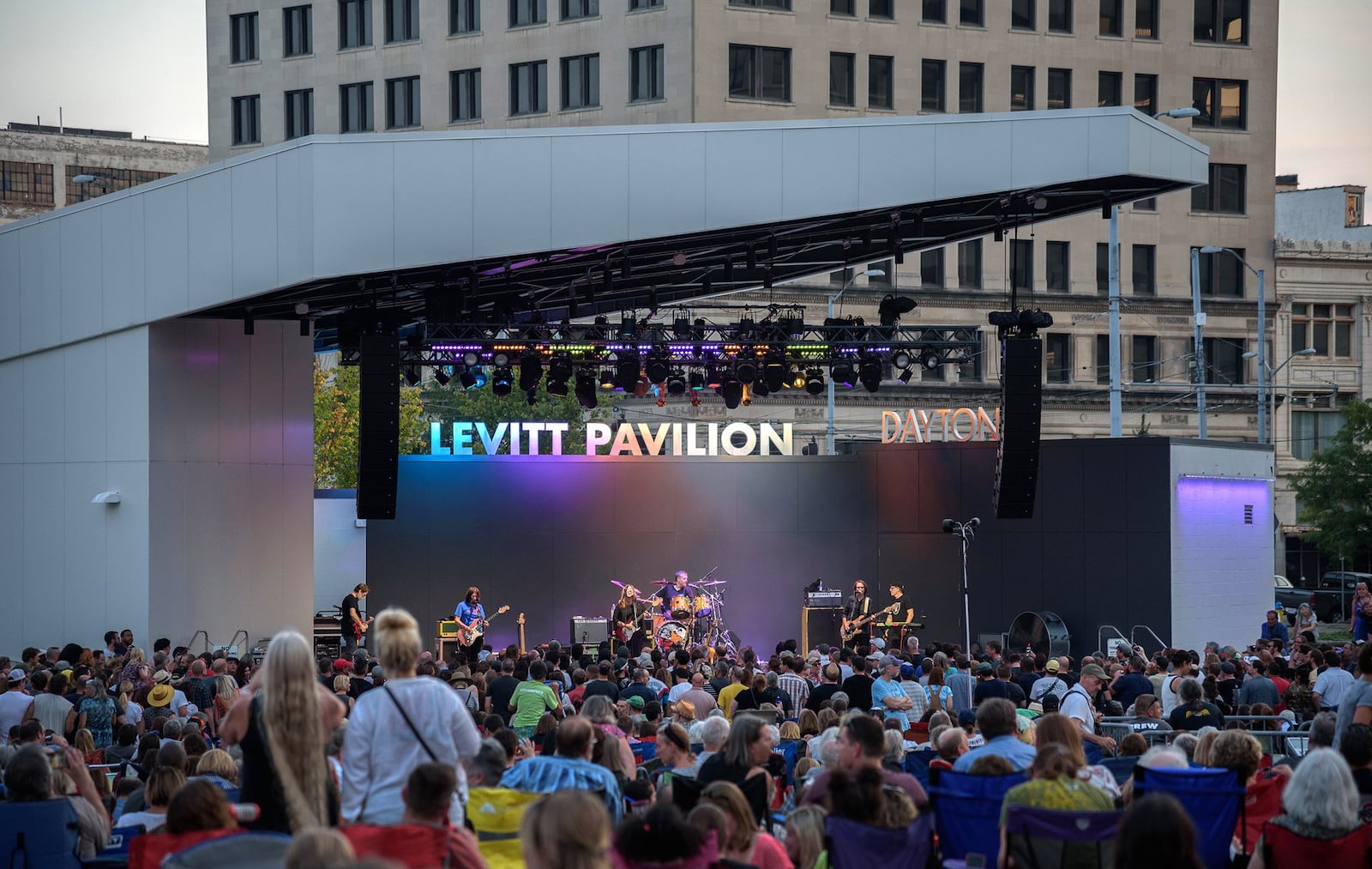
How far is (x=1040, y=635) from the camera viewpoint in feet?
86.7

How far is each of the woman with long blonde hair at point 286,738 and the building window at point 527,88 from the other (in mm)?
43728

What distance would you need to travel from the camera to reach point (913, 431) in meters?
31.3

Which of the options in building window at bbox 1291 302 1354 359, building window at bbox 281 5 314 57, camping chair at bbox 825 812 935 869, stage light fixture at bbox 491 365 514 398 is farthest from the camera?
building window at bbox 1291 302 1354 359

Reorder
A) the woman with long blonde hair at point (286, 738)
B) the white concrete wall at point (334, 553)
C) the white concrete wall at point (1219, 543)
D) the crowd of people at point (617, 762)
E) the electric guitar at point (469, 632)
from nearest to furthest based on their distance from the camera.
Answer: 1. the crowd of people at point (617, 762)
2. the woman with long blonde hair at point (286, 738)
3. the electric guitar at point (469, 632)
4. the white concrete wall at point (1219, 543)
5. the white concrete wall at point (334, 553)

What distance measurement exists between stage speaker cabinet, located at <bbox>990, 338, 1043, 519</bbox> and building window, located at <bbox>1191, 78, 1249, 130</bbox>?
114 ft

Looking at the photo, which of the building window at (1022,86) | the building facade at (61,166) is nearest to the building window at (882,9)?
the building window at (1022,86)

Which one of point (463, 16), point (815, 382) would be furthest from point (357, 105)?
point (815, 382)

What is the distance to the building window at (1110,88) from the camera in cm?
5066

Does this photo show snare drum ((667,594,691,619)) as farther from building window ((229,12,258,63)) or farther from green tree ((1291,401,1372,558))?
building window ((229,12,258,63))

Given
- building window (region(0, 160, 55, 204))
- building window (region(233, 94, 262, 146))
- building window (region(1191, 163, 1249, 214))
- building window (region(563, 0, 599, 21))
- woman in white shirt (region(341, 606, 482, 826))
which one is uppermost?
building window (region(563, 0, 599, 21))

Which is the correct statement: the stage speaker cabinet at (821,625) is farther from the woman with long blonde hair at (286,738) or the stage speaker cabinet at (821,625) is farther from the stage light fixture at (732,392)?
the woman with long blonde hair at (286,738)

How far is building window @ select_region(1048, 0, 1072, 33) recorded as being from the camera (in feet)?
165

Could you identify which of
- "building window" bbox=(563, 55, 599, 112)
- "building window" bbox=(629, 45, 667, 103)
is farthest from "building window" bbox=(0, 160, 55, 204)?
"building window" bbox=(629, 45, 667, 103)

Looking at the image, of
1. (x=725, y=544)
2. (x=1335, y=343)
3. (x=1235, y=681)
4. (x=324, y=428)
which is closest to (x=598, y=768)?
(x=1235, y=681)
